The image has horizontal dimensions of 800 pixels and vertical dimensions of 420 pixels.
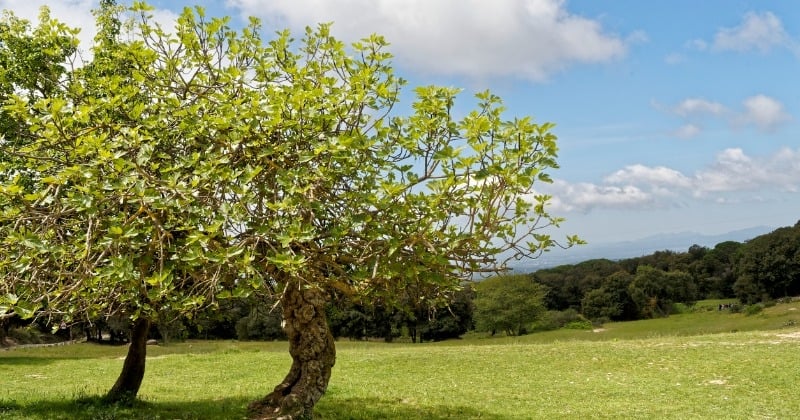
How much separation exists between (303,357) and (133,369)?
7054 mm

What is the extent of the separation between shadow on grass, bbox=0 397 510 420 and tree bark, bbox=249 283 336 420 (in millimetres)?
1498

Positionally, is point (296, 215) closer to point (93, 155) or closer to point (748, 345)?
point (93, 155)

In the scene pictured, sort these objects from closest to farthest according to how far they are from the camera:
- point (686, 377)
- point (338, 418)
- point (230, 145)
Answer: point (230, 145) < point (338, 418) < point (686, 377)

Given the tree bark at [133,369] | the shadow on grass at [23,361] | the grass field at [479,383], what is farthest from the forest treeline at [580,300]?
the tree bark at [133,369]

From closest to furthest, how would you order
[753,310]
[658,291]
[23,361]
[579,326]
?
1. [23,361]
2. [753,310]
3. [579,326]
4. [658,291]

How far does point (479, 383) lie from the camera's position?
22.1m

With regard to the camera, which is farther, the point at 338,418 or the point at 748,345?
the point at 748,345

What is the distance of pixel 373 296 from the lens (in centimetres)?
1070

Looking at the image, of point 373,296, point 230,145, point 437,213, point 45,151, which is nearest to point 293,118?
point 230,145

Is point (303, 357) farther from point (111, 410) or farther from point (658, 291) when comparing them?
point (658, 291)

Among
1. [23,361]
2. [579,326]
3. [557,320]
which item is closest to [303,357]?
[23,361]

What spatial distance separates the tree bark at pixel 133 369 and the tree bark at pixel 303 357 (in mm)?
5291

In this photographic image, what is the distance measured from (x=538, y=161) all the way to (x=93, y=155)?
6547mm

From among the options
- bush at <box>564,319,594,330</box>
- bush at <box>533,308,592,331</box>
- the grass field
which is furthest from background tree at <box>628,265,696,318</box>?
the grass field
